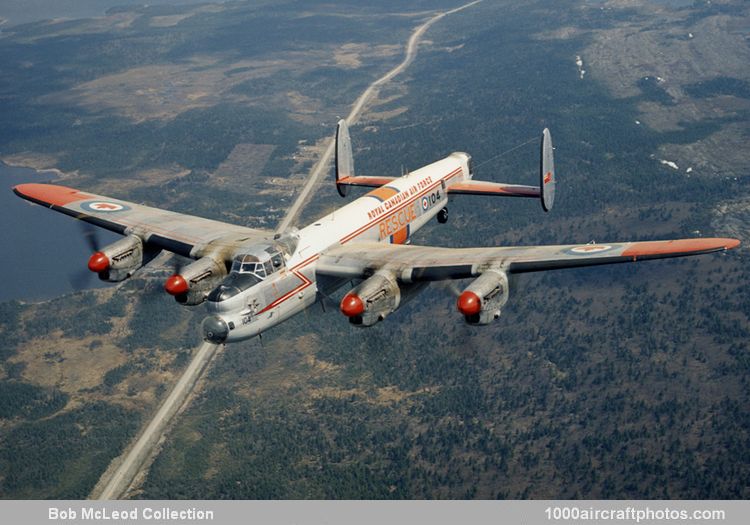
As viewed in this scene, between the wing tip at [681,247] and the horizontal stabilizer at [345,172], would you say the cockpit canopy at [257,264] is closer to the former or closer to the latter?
the wing tip at [681,247]

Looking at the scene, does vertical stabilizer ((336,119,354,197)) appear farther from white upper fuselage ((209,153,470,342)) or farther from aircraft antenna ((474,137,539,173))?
aircraft antenna ((474,137,539,173))

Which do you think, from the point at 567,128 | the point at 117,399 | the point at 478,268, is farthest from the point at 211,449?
the point at 567,128

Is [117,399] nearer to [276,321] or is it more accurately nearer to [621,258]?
[276,321]

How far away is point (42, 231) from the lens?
549ft

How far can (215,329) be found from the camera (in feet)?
155

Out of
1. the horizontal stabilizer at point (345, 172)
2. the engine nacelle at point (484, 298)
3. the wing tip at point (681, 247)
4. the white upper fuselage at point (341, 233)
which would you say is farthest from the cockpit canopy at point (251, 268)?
the horizontal stabilizer at point (345, 172)

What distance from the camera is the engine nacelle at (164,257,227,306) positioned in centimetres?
5116

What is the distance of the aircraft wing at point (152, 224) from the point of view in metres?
57.5

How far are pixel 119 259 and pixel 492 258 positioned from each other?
82.2 ft

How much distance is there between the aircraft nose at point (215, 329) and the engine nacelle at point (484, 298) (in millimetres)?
13154

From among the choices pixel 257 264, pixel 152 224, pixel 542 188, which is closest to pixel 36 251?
pixel 152 224

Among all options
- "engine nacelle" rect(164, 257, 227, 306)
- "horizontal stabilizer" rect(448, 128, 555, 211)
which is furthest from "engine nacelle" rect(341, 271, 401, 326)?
"horizontal stabilizer" rect(448, 128, 555, 211)

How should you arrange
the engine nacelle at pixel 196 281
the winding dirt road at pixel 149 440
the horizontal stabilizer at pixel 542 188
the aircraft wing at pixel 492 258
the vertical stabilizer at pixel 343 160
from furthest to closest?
the winding dirt road at pixel 149 440
the vertical stabilizer at pixel 343 160
the horizontal stabilizer at pixel 542 188
the engine nacelle at pixel 196 281
the aircraft wing at pixel 492 258

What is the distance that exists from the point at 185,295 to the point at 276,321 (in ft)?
19.6
